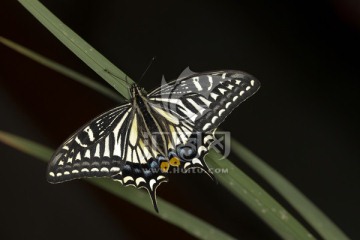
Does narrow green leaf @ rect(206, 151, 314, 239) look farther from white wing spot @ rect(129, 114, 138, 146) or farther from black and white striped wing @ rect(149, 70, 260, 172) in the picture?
white wing spot @ rect(129, 114, 138, 146)

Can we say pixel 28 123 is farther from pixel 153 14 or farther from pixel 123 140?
pixel 123 140

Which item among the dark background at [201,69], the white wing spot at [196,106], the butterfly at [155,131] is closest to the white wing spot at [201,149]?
the butterfly at [155,131]

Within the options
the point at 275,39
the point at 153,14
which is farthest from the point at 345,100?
the point at 153,14

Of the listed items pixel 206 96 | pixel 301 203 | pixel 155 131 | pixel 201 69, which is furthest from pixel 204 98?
pixel 201 69

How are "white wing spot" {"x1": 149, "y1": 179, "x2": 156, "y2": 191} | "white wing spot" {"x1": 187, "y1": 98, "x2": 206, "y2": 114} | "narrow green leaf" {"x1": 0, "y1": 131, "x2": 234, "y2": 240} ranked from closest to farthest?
"narrow green leaf" {"x1": 0, "y1": 131, "x2": 234, "y2": 240}, "white wing spot" {"x1": 149, "y1": 179, "x2": 156, "y2": 191}, "white wing spot" {"x1": 187, "y1": 98, "x2": 206, "y2": 114}

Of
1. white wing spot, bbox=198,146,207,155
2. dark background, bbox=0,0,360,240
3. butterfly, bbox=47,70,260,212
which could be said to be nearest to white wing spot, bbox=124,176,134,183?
butterfly, bbox=47,70,260,212

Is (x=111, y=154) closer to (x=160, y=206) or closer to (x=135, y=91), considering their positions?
(x=135, y=91)
